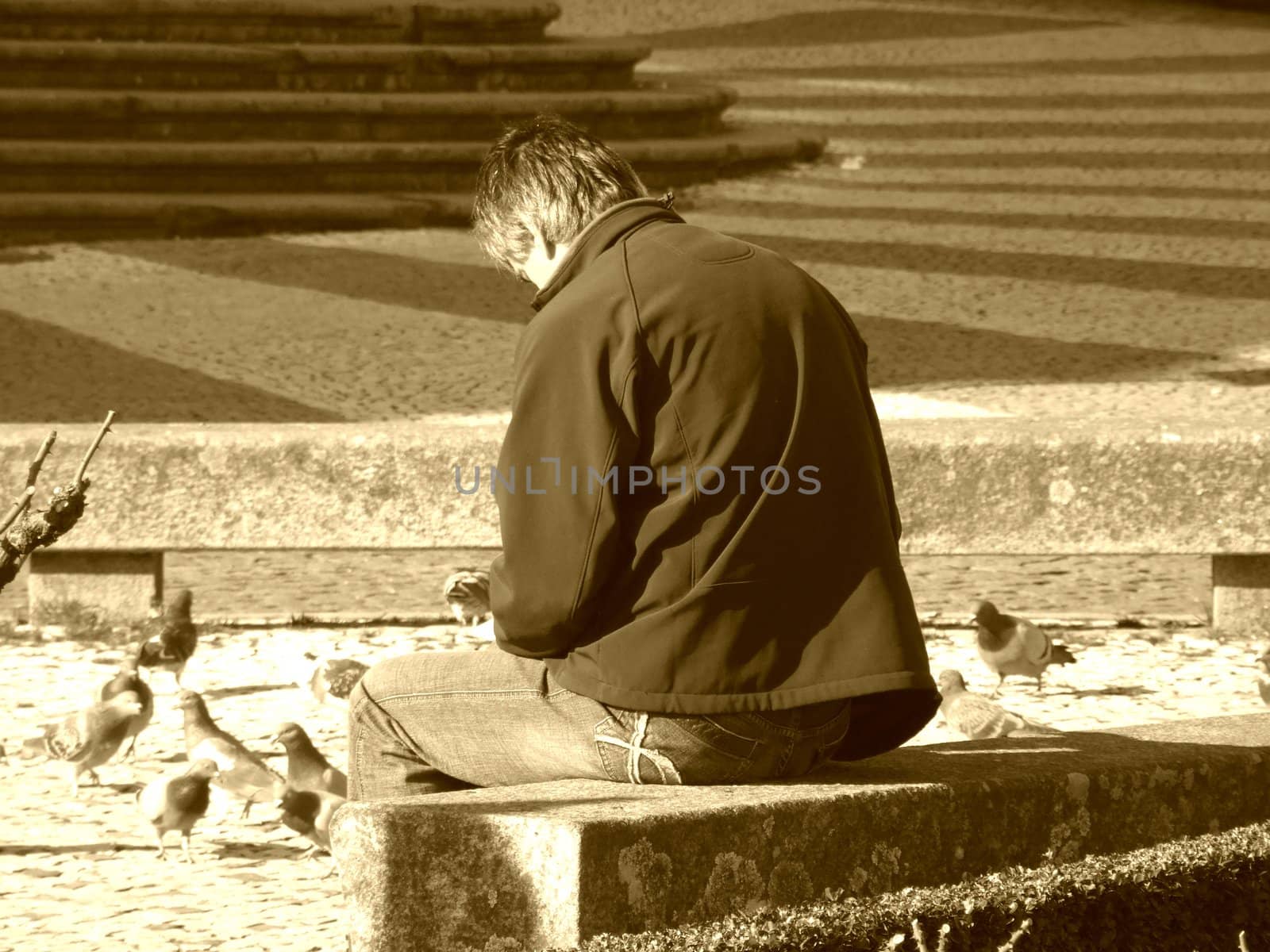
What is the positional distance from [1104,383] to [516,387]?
19.9ft

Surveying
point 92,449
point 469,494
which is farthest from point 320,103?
point 92,449

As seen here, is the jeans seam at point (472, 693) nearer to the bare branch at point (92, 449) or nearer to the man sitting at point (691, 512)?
the man sitting at point (691, 512)

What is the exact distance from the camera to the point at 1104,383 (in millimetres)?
8789

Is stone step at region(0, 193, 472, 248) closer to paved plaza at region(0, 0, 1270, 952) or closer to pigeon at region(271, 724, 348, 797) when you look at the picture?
paved plaza at region(0, 0, 1270, 952)

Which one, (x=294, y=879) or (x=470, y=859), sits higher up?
(x=470, y=859)

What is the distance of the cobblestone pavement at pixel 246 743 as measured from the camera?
4.00 meters

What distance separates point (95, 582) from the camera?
623cm

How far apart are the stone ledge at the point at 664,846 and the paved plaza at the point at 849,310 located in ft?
2.37

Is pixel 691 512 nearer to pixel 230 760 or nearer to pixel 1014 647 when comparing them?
pixel 230 760

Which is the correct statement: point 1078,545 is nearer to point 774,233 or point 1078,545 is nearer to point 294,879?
point 294,879

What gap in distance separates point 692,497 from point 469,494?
118 inches

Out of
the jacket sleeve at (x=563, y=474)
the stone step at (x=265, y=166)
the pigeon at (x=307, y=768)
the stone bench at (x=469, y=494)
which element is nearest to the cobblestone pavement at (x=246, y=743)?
the pigeon at (x=307, y=768)

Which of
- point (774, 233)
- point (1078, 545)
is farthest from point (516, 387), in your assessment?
point (774, 233)

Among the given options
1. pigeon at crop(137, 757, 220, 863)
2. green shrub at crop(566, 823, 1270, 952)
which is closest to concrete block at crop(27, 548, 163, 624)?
pigeon at crop(137, 757, 220, 863)
